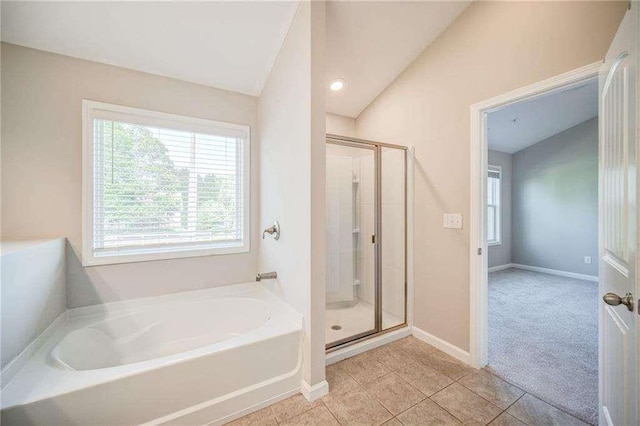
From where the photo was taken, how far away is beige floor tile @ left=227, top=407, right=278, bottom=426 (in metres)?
1.47

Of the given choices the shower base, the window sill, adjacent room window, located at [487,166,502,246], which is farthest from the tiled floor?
adjacent room window, located at [487,166,502,246]

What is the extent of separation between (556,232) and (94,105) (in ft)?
22.5

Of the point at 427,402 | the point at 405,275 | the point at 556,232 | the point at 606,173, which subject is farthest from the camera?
the point at 556,232

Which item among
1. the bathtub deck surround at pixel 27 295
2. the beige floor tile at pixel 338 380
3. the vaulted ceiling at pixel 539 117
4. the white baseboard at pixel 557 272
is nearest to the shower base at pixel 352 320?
the beige floor tile at pixel 338 380

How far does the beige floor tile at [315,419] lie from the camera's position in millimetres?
1466

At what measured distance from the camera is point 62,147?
186cm

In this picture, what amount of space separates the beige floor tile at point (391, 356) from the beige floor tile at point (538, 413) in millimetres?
712

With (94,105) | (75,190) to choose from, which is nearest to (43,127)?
(94,105)

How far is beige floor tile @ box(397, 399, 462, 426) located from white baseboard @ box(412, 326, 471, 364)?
2.01 feet

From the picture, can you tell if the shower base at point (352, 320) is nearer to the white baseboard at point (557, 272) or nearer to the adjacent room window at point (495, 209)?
the adjacent room window at point (495, 209)

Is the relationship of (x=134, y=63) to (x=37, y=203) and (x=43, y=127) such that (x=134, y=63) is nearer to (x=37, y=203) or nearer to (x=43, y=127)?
(x=43, y=127)

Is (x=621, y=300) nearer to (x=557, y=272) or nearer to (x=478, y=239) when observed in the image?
(x=478, y=239)

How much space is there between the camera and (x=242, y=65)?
2.23 meters

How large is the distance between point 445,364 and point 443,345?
0.67ft
